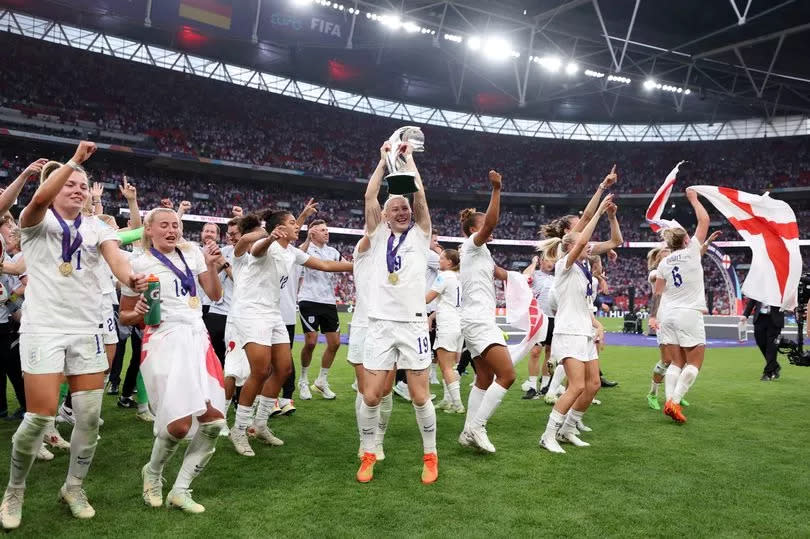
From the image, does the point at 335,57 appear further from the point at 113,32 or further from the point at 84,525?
the point at 84,525

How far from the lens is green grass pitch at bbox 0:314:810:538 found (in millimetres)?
3852

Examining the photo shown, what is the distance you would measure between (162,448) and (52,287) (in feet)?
4.34

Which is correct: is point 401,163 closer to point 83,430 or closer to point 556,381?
point 83,430

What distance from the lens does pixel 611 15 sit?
2786 centimetres

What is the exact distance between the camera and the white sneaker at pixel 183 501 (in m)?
4.08

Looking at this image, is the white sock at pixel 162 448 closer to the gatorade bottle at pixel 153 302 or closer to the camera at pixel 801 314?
the gatorade bottle at pixel 153 302

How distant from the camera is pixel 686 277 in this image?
740cm

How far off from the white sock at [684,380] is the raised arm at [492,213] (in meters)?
3.40

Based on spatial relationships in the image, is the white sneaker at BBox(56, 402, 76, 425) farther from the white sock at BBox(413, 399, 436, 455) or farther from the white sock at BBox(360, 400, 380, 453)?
the white sock at BBox(413, 399, 436, 455)

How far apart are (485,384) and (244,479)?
97.8 inches

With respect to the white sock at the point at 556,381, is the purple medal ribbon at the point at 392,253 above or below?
above

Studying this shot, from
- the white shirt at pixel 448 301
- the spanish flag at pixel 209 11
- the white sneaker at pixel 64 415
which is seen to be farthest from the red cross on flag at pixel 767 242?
the spanish flag at pixel 209 11

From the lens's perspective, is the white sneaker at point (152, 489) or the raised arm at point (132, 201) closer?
the white sneaker at point (152, 489)

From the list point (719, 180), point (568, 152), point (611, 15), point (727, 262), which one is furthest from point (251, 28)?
point (719, 180)
